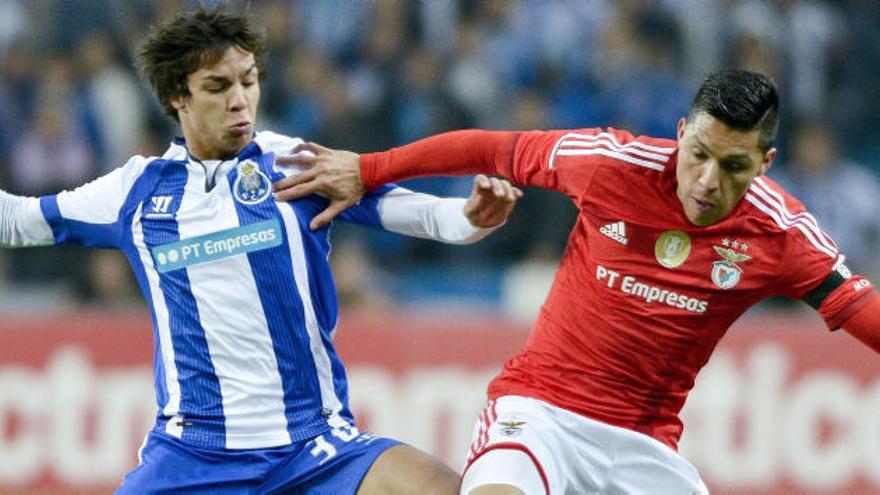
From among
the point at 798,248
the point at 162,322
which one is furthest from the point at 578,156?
the point at 162,322

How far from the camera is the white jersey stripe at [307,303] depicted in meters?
4.76

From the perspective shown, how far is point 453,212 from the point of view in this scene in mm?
4867

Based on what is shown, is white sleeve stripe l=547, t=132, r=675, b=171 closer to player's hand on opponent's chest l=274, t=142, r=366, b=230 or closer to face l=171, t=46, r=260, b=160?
player's hand on opponent's chest l=274, t=142, r=366, b=230

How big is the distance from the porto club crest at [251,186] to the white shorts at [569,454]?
1.02m

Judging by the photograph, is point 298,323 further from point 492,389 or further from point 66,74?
point 66,74

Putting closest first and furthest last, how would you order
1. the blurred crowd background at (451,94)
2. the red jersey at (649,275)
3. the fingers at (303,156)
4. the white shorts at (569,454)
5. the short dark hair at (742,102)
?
the short dark hair at (742,102) < the white shorts at (569,454) < the red jersey at (649,275) < the fingers at (303,156) < the blurred crowd background at (451,94)

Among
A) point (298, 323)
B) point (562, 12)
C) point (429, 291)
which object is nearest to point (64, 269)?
point (429, 291)

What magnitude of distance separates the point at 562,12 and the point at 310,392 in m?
6.07

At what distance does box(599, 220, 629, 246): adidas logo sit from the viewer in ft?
15.6

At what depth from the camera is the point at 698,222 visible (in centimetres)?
466

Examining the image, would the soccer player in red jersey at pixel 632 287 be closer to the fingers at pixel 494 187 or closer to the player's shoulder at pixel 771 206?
the player's shoulder at pixel 771 206

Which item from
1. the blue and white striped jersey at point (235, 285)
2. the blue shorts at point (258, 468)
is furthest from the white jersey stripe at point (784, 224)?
the blue shorts at point (258, 468)

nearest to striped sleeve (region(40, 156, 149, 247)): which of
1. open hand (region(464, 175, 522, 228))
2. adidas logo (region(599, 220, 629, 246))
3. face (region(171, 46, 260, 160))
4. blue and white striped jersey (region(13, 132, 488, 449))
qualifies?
blue and white striped jersey (region(13, 132, 488, 449))

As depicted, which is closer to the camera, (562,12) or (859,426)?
(859,426)
